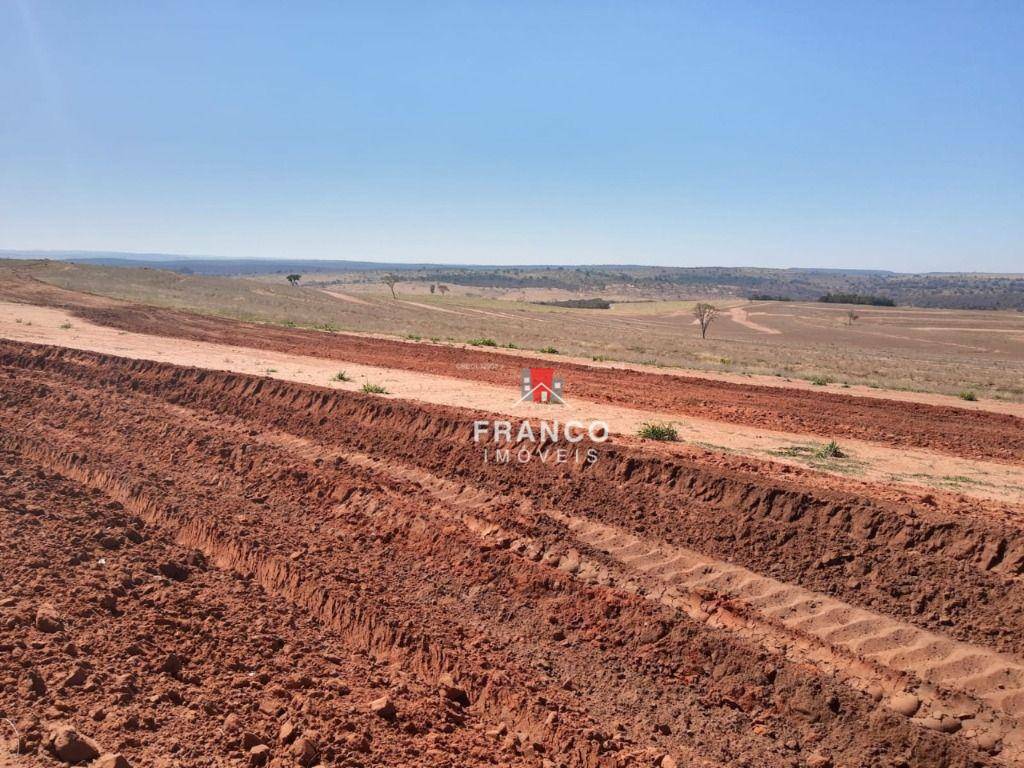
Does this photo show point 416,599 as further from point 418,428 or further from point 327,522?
point 418,428

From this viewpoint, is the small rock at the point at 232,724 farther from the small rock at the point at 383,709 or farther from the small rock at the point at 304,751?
the small rock at the point at 383,709

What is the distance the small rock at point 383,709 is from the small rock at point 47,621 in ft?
A: 8.33

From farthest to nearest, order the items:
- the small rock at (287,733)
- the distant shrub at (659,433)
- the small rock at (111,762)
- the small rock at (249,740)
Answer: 1. the distant shrub at (659,433)
2. the small rock at (287,733)
3. the small rock at (249,740)
4. the small rock at (111,762)

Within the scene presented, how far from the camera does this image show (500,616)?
7.17 metres

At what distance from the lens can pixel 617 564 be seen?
7793 mm

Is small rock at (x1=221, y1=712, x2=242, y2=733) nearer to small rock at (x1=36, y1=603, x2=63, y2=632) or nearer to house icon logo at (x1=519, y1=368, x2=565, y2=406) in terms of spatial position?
small rock at (x1=36, y1=603, x2=63, y2=632)

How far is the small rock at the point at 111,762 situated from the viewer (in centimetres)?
393

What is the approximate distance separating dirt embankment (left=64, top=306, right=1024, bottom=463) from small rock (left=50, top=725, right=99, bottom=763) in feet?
39.6

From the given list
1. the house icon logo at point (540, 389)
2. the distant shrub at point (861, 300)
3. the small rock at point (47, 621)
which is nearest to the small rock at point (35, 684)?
the small rock at point (47, 621)

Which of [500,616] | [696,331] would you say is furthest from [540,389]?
[696,331]

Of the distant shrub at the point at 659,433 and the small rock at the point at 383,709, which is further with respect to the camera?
the distant shrub at the point at 659,433

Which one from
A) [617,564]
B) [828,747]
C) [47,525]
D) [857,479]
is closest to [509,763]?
[828,747]

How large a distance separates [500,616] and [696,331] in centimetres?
5706

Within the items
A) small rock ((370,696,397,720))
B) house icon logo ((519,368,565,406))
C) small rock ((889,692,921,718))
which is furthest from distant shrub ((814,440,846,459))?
small rock ((370,696,397,720))
